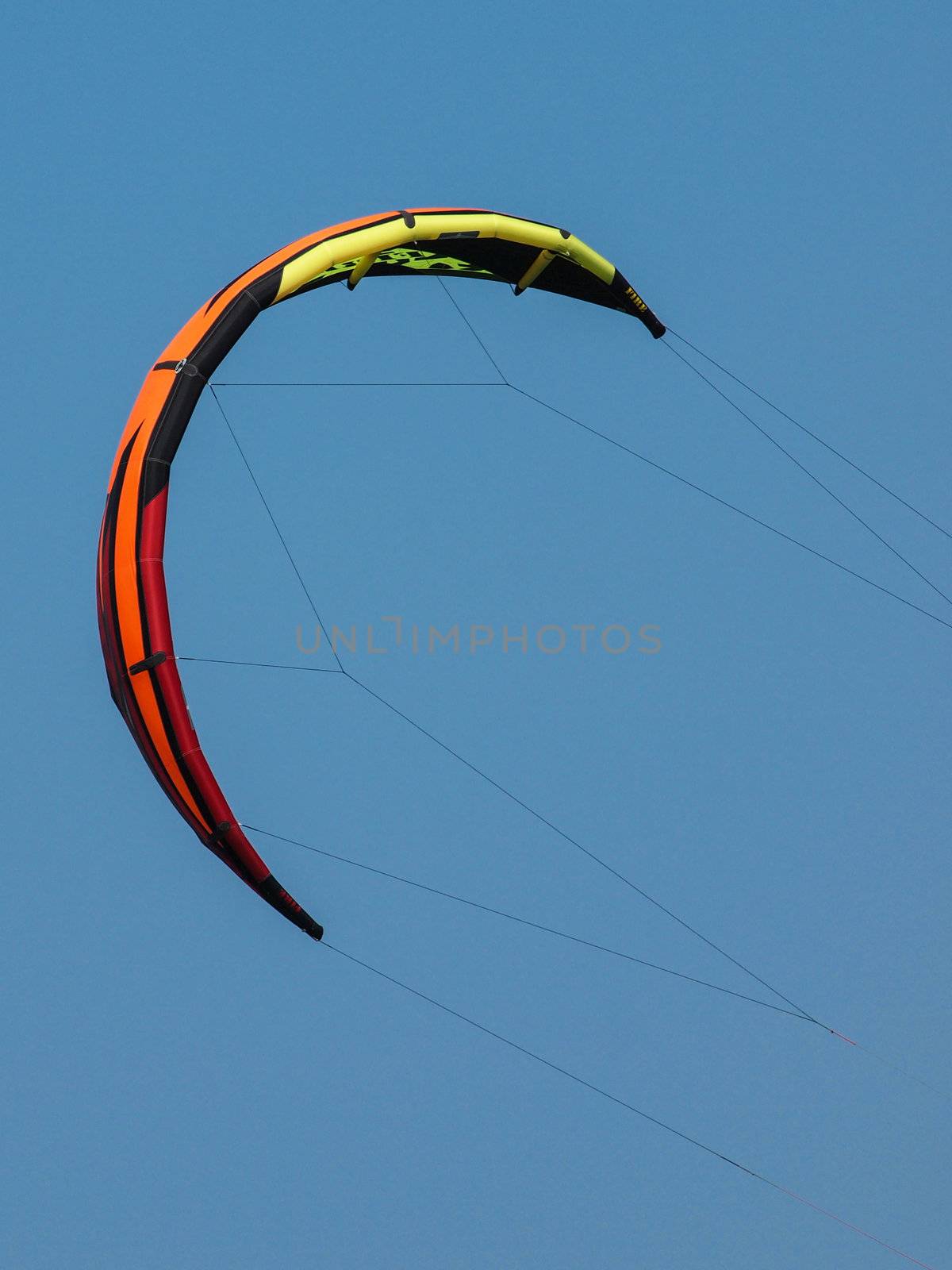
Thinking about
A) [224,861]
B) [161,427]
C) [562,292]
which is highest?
[562,292]

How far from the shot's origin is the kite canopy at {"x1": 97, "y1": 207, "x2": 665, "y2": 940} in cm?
1590

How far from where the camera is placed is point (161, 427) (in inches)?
638

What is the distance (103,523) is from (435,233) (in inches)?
178

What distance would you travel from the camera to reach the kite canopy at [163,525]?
15898mm

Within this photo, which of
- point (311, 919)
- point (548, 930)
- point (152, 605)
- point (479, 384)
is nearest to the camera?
point (152, 605)

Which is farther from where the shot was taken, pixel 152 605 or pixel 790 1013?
pixel 790 1013

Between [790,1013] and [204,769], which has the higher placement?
[790,1013]

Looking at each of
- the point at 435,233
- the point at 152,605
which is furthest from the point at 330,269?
the point at 152,605

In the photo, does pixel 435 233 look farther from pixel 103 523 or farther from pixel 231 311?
pixel 103 523

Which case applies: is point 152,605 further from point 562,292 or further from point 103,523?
point 562,292

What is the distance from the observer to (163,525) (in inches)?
631

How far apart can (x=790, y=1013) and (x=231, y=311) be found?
880 centimetres

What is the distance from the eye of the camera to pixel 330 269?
1778cm

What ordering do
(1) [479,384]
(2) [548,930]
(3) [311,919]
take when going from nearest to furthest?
(3) [311,919], (2) [548,930], (1) [479,384]
